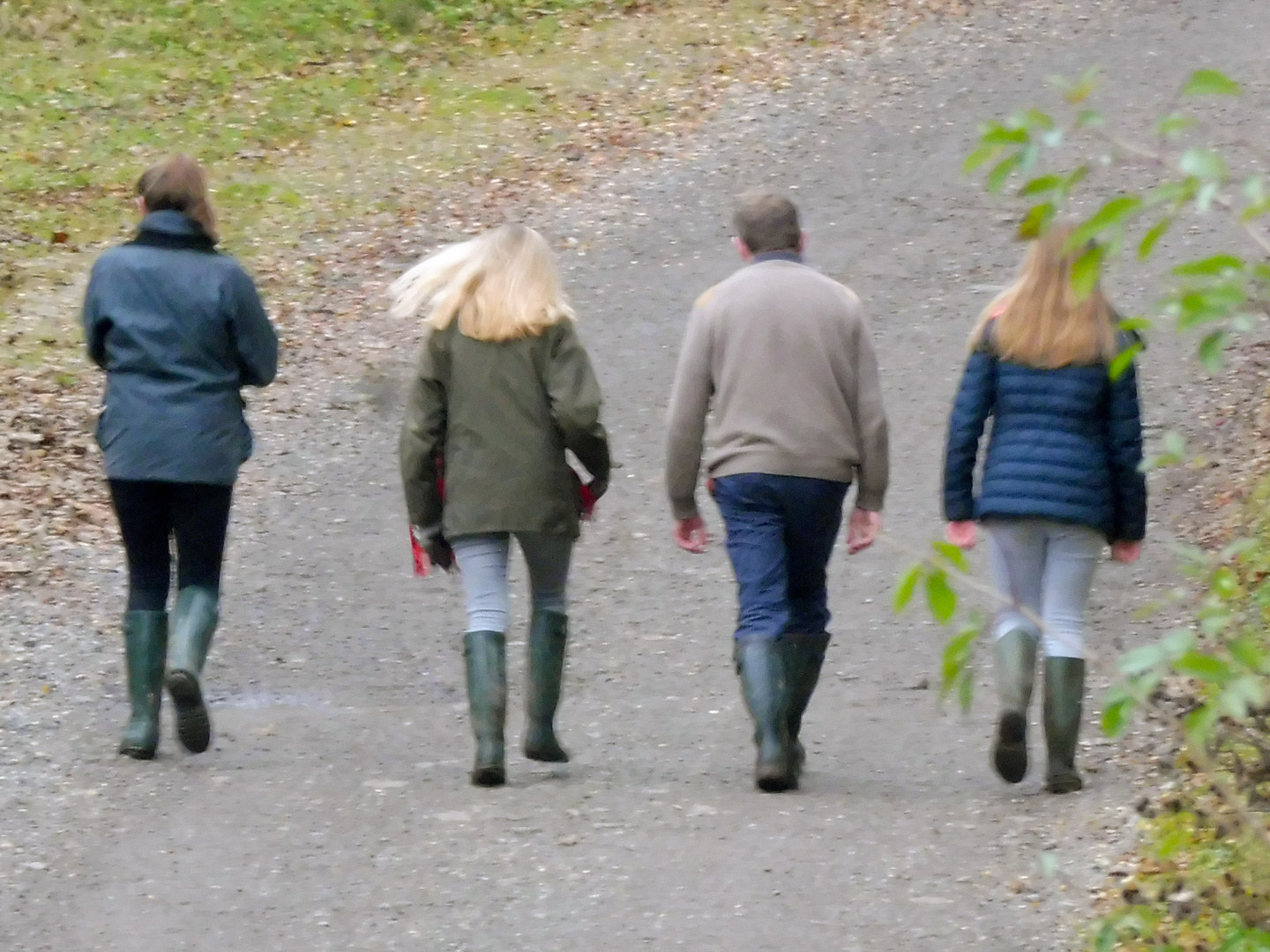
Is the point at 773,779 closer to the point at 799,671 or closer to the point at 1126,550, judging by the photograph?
the point at 799,671

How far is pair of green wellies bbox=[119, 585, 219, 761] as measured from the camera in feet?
21.7

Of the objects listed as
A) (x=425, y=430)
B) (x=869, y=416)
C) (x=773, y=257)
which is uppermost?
(x=773, y=257)

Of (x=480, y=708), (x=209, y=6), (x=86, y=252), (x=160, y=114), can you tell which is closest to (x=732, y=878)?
(x=480, y=708)

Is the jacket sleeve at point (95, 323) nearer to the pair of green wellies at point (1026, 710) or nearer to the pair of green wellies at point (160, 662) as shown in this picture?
the pair of green wellies at point (160, 662)

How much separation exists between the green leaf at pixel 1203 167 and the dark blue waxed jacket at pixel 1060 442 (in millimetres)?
3505

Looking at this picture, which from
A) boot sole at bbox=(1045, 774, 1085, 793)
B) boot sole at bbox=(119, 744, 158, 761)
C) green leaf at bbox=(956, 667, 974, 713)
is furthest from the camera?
boot sole at bbox=(119, 744, 158, 761)

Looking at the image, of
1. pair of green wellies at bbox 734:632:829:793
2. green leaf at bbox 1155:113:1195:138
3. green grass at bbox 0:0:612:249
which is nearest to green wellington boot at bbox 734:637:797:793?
pair of green wellies at bbox 734:632:829:793

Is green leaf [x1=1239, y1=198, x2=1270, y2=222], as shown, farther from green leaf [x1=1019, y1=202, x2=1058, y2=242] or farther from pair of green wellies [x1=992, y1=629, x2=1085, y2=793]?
pair of green wellies [x1=992, y1=629, x2=1085, y2=793]

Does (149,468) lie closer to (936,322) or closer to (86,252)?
(936,322)

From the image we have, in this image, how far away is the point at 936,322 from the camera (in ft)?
38.8

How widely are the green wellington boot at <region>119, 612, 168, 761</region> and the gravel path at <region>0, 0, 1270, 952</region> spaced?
3.9 inches

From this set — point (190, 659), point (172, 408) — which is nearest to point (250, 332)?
point (172, 408)

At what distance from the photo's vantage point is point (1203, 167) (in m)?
2.46

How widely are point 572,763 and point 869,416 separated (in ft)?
5.16
